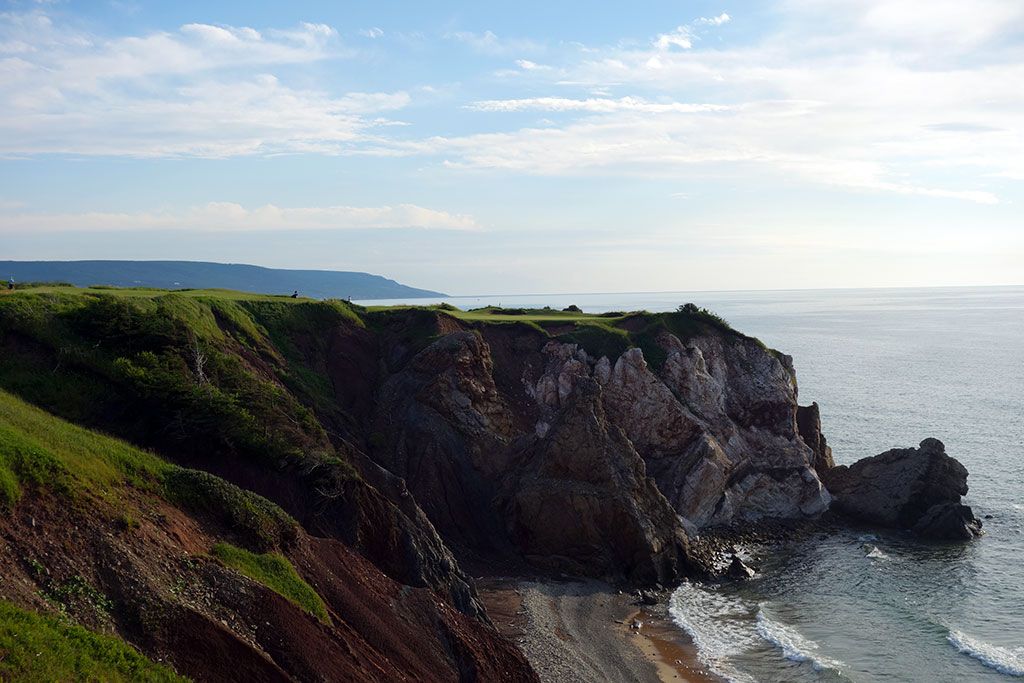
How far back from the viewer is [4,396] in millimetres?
24062

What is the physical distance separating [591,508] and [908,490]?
22.2 m

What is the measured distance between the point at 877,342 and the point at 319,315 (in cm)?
12603

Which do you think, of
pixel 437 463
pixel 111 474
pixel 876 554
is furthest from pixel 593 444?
pixel 111 474

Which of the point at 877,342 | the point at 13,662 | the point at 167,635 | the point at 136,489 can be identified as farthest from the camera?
the point at 877,342

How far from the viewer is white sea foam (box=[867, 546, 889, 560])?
141 ft

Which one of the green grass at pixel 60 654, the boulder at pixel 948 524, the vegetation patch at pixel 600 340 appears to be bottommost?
the boulder at pixel 948 524

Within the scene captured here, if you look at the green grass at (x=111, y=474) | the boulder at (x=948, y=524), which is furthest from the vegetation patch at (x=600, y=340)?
the green grass at (x=111, y=474)

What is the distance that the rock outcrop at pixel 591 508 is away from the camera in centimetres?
3856

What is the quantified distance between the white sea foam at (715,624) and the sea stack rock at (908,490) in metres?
16.4

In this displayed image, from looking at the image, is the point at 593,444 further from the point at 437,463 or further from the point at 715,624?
the point at 715,624

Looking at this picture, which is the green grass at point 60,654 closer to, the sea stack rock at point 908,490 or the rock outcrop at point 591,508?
the rock outcrop at point 591,508

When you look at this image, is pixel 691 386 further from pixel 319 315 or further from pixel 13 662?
pixel 13 662

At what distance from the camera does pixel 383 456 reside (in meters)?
42.7

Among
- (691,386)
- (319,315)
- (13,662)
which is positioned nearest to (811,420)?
(691,386)
